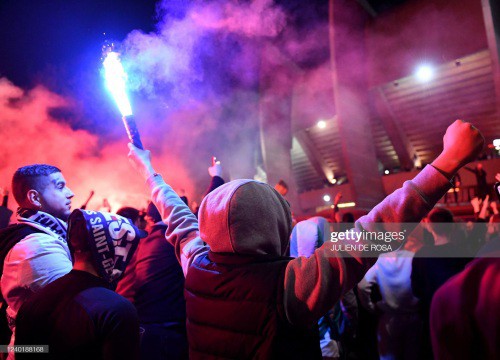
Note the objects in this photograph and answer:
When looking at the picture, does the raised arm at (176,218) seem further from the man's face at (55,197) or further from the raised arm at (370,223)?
the man's face at (55,197)

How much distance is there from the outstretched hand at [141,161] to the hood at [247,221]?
0.84 metres

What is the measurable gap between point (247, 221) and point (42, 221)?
1.79 m

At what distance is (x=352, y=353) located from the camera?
4750mm

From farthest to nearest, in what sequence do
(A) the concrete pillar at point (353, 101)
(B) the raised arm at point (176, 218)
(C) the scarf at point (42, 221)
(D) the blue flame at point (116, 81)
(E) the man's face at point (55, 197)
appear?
(A) the concrete pillar at point (353, 101)
(E) the man's face at point (55, 197)
(C) the scarf at point (42, 221)
(D) the blue flame at point (116, 81)
(B) the raised arm at point (176, 218)

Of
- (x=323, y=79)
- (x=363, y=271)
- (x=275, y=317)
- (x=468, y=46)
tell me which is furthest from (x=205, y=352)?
(x=468, y=46)

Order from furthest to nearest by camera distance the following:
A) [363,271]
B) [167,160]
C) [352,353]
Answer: [167,160], [352,353], [363,271]

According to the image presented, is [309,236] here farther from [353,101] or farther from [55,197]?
[353,101]

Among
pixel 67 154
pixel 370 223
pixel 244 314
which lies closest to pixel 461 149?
pixel 370 223

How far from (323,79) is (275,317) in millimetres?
18773

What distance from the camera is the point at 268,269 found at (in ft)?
3.73

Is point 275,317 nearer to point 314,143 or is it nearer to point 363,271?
point 363,271

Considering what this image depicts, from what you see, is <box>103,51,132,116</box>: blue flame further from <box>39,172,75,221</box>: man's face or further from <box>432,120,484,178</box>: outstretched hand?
<box>432,120,484,178</box>: outstretched hand

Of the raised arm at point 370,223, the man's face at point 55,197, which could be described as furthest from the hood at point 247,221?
the man's face at point 55,197

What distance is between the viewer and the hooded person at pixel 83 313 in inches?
57.3
